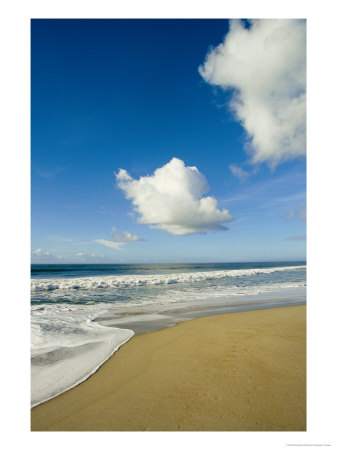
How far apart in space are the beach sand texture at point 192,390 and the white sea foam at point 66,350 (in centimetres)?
20

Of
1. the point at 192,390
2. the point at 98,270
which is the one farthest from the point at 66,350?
the point at 98,270

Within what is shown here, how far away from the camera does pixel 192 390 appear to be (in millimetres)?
2586

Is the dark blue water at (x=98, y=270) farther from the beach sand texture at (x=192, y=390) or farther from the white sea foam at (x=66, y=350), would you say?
the beach sand texture at (x=192, y=390)

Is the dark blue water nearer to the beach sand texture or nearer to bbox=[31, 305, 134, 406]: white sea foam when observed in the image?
bbox=[31, 305, 134, 406]: white sea foam

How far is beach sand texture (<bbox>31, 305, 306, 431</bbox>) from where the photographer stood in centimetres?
213

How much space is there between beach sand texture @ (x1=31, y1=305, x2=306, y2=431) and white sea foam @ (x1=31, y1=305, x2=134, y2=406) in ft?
0.65

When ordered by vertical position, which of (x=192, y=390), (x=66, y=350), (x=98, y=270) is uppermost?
(x=192, y=390)

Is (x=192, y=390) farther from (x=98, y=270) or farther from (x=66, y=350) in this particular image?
(x=98, y=270)

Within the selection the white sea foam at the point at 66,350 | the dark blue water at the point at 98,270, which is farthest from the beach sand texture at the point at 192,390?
the dark blue water at the point at 98,270

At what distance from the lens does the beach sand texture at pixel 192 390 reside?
6.98 ft

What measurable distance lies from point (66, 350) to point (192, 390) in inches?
93.1
